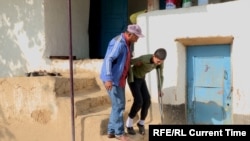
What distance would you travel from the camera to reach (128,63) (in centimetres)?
537

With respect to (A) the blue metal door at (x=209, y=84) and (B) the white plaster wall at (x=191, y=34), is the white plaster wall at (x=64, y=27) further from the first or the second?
(A) the blue metal door at (x=209, y=84)

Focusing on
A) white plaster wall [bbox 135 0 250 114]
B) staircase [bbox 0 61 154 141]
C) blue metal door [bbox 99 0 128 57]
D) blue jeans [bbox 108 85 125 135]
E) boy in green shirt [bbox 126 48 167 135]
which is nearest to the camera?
blue jeans [bbox 108 85 125 135]

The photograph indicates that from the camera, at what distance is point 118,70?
5.27 meters

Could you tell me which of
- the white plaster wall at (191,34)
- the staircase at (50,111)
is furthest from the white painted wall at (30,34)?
the white plaster wall at (191,34)

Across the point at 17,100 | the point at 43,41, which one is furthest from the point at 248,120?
the point at 43,41

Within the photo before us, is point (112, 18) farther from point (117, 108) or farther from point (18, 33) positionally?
point (117, 108)

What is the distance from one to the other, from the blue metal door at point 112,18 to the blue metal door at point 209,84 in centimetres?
261

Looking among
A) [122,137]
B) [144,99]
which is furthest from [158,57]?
[122,137]

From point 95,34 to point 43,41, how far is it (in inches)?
65.2

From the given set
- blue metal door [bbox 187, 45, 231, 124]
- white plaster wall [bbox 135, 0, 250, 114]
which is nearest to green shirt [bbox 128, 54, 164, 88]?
white plaster wall [bbox 135, 0, 250, 114]

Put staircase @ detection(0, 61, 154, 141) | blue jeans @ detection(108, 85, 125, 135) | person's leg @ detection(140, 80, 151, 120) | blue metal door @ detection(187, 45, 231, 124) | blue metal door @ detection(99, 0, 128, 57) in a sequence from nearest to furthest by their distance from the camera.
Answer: blue jeans @ detection(108, 85, 125, 135)
person's leg @ detection(140, 80, 151, 120)
staircase @ detection(0, 61, 154, 141)
blue metal door @ detection(187, 45, 231, 124)
blue metal door @ detection(99, 0, 128, 57)

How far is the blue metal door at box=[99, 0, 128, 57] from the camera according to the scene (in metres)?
8.85

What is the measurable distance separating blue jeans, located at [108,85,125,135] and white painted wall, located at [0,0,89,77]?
2.91 metres

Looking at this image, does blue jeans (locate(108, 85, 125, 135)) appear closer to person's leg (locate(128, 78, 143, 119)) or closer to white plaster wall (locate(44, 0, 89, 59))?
person's leg (locate(128, 78, 143, 119))
